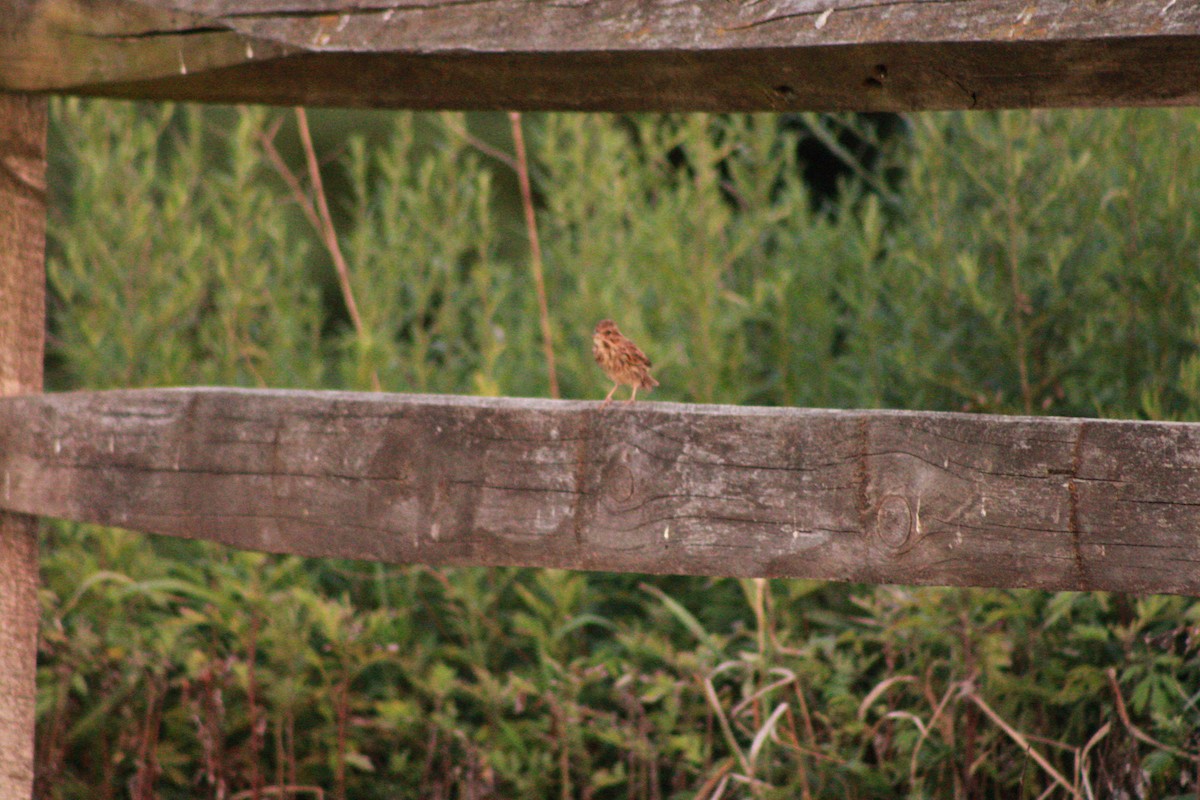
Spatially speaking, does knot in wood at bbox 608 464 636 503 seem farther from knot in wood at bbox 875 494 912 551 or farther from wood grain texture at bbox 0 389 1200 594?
knot in wood at bbox 875 494 912 551

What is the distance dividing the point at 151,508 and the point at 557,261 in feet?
7.93

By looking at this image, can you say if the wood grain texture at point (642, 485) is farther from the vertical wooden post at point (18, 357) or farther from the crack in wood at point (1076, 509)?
the vertical wooden post at point (18, 357)

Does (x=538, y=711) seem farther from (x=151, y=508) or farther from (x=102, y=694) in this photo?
(x=151, y=508)

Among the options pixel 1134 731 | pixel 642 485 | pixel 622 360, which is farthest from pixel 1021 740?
pixel 642 485

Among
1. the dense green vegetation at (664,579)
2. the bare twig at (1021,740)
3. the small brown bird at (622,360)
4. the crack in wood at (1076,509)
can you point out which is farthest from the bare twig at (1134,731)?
the small brown bird at (622,360)

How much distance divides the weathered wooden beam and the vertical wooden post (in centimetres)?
12

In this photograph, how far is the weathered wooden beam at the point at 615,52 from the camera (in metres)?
1.51

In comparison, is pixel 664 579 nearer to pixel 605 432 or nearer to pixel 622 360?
pixel 622 360

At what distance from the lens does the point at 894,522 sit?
1.59m

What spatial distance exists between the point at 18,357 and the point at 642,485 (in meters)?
1.23

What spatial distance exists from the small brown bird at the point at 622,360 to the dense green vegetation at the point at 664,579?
57 centimetres

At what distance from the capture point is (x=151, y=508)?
2.00m

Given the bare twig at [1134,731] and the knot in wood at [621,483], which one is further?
the bare twig at [1134,731]

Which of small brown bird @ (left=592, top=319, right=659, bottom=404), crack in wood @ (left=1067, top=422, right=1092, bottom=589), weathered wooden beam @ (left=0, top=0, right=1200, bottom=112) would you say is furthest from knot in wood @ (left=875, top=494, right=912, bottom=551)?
small brown bird @ (left=592, top=319, right=659, bottom=404)
